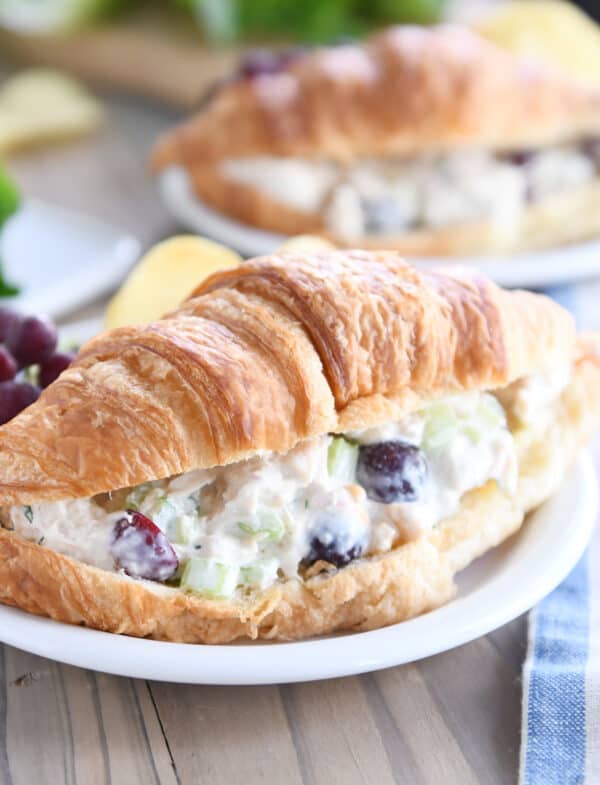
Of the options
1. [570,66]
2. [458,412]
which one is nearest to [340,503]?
[458,412]

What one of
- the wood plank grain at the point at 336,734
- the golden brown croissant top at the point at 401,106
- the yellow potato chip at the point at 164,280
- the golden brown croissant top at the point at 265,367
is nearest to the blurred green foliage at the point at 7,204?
the yellow potato chip at the point at 164,280

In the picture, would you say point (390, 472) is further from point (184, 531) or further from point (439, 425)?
point (184, 531)

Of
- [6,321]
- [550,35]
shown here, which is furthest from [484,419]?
[550,35]

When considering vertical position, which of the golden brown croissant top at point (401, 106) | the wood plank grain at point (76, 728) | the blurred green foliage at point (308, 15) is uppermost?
the golden brown croissant top at point (401, 106)

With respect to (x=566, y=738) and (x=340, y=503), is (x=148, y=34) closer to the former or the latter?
(x=340, y=503)

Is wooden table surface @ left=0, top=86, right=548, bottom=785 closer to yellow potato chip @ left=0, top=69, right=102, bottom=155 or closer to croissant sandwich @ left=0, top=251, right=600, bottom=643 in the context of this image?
croissant sandwich @ left=0, top=251, right=600, bottom=643

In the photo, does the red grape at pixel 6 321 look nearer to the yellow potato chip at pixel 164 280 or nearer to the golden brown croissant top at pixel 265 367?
the yellow potato chip at pixel 164 280

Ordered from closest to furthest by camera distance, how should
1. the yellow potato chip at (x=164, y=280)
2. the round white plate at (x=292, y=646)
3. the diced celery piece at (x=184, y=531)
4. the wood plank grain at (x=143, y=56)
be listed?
the round white plate at (x=292, y=646) < the diced celery piece at (x=184, y=531) < the yellow potato chip at (x=164, y=280) < the wood plank grain at (x=143, y=56)

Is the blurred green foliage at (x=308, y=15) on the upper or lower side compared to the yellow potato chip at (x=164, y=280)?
lower
